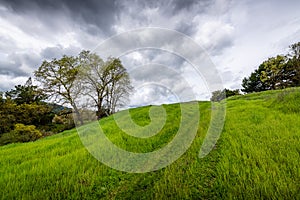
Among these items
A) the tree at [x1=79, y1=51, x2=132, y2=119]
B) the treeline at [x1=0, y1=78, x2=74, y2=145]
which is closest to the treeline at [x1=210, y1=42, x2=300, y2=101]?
the tree at [x1=79, y1=51, x2=132, y2=119]

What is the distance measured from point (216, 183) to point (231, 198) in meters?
0.52

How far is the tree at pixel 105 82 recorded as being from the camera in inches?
950

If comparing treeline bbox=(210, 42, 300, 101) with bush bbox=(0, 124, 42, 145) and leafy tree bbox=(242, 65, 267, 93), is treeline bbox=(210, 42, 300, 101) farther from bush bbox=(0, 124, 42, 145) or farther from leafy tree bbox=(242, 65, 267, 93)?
bush bbox=(0, 124, 42, 145)

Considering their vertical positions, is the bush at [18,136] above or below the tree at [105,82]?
below

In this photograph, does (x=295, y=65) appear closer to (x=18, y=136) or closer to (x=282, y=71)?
(x=282, y=71)

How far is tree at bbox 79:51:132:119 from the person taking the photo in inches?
950

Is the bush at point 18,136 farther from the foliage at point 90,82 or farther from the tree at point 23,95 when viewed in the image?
the tree at point 23,95

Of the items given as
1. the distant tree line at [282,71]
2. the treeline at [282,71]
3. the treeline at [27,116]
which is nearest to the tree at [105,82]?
the treeline at [27,116]

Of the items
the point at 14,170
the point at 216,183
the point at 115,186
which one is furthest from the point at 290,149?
the point at 14,170

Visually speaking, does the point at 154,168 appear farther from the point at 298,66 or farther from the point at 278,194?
the point at 298,66

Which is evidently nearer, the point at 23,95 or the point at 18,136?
the point at 18,136

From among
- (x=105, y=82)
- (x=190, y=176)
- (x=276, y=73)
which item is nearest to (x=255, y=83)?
(x=276, y=73)

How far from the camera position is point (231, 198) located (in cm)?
266

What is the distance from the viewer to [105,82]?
25812mm
